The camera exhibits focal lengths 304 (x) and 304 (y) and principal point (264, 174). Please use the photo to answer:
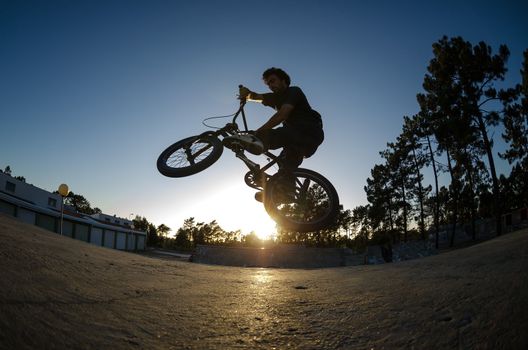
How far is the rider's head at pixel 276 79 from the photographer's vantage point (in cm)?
443

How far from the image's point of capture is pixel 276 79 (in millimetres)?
4461

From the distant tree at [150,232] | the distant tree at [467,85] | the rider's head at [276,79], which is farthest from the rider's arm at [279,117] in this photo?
the distant tree at [150,232]

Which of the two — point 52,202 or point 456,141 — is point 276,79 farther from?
point 52,202

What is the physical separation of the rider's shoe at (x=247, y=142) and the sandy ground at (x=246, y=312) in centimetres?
192

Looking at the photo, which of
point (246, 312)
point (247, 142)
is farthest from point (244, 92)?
point (246, 312)

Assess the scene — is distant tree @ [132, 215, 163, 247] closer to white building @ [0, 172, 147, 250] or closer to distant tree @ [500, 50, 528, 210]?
white building @ [0, 172, 147, 250]

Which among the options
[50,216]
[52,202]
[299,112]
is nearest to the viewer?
[299,112]

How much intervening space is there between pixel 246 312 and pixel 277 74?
3.22m

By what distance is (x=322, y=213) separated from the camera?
437 cm

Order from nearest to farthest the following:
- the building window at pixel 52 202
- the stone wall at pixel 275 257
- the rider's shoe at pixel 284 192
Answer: the rider's shoe at pixel 284 192 → the stone wall at pixel 275 257 → the building window at pixel 52 202

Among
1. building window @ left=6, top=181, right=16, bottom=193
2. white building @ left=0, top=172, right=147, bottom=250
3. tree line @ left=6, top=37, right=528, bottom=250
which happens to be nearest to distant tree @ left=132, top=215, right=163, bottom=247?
white building @ left=0, top=172, right=147, bottom=250

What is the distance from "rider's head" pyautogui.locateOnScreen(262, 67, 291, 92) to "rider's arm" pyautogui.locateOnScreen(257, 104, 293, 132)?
544 mm

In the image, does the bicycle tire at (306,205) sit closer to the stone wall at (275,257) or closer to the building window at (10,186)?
the stone wall at (275,257)

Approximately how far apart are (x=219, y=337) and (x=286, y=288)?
7.13 feet
